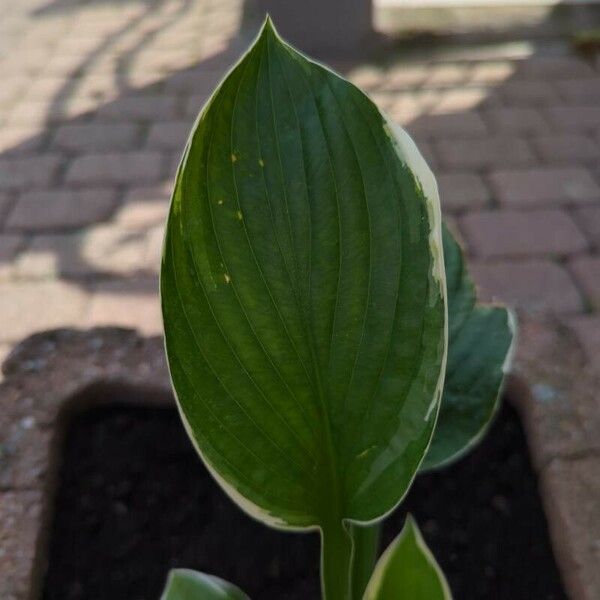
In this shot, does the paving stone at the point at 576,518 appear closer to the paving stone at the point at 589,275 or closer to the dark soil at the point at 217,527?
the dark soil at the point at 217,527

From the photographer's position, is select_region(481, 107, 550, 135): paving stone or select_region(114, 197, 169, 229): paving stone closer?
select_region(114, 197, 169, 229): paving stone

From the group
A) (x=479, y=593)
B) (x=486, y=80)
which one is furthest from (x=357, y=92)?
(x=486, y=80)

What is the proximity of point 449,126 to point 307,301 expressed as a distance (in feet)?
6.25

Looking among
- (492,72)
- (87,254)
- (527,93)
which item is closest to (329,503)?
(87,254)

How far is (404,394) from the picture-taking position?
26.3 inches

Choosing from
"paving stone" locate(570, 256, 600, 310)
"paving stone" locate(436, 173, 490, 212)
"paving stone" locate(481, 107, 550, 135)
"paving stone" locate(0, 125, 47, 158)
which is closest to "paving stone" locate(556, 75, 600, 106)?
"paving stone" locate(481, 107, 550, 135)

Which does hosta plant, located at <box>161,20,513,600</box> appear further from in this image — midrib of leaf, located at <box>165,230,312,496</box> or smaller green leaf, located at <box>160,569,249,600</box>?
smaller green leaf, located at <box>160,569,249,600</box>

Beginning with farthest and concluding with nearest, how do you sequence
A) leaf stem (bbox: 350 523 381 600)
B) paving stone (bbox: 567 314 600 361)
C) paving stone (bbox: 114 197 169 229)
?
paving stone (bbox: 114 197 169 229) < paving stone (bbox: 567 314 600 361) < leaf stem (bbox: 350 523 381 600)

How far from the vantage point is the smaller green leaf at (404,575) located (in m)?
0.71

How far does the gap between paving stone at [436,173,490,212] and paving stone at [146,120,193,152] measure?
751mm

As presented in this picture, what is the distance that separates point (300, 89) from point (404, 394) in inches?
10.0

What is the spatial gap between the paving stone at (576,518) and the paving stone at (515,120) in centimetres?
140

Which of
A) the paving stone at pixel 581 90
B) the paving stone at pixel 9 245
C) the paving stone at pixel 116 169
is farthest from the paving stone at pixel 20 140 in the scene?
the paving stone at pixel 581 90

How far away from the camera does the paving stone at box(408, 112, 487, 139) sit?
93.8 inches
